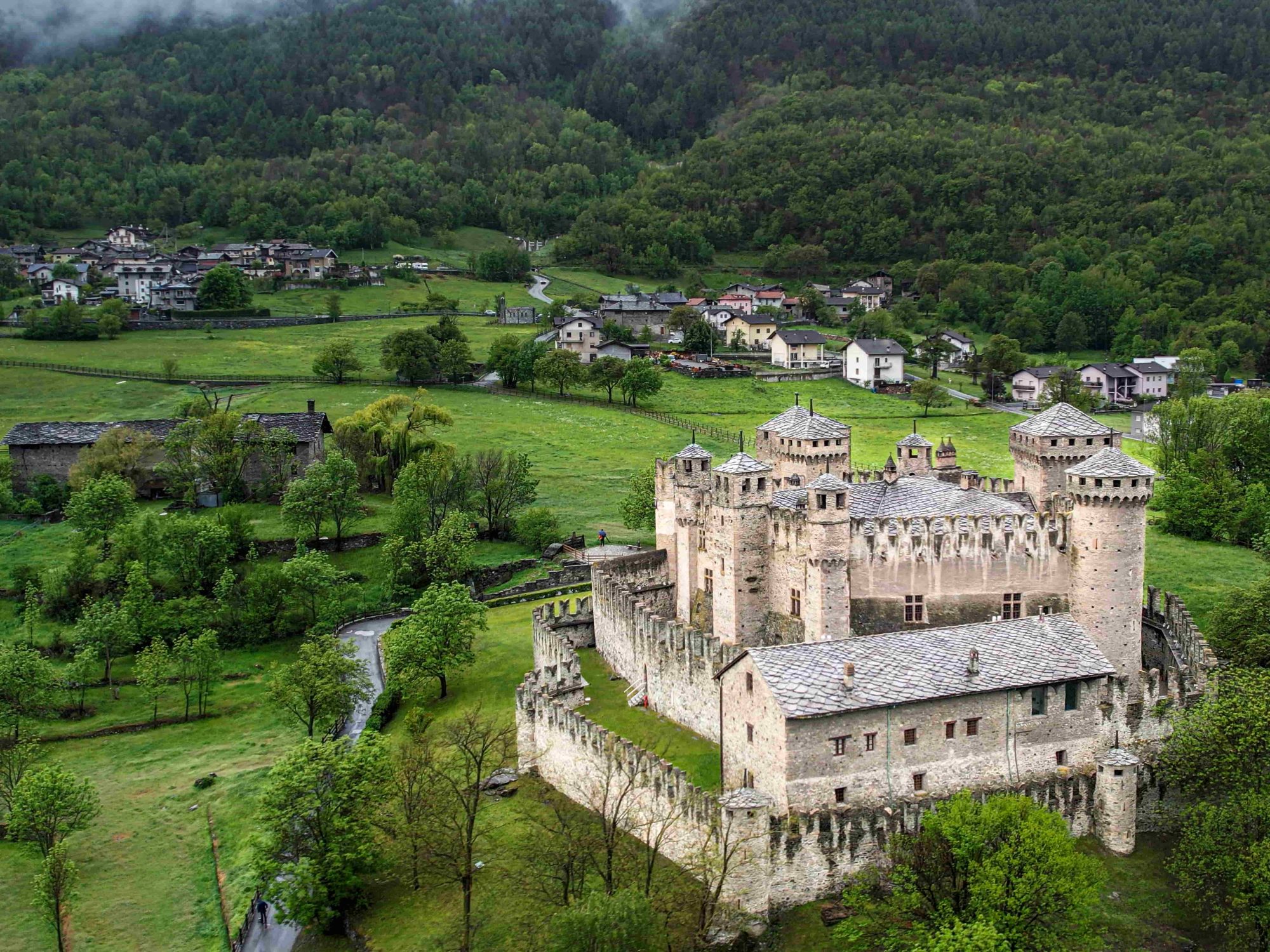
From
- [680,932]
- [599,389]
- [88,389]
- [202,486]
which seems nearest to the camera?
[680,932]

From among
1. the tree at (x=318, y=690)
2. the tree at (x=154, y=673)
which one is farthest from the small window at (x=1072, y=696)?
the tree at (x=154, y=673)

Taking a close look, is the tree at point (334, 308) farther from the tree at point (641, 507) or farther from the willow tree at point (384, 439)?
the tree at point (641, 507)

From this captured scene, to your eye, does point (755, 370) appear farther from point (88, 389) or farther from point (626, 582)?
point (626, 582)

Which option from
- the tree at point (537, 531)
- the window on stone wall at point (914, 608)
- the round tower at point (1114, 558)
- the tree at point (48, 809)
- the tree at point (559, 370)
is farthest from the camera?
the tree at point (559, 370)

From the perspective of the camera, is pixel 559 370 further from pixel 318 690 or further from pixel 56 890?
pixel 56 890

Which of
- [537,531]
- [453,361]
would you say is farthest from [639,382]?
[537,531]

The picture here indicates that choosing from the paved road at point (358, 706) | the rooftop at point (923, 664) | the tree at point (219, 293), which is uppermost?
the tree at point (219, 293)

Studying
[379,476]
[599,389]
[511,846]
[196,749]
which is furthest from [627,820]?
[599,389]
